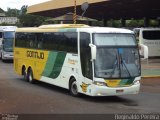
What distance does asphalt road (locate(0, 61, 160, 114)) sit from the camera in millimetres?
14641

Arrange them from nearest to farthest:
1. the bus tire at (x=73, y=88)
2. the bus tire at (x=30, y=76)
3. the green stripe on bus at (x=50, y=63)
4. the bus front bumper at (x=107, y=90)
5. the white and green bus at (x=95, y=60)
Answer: the bus front bumper at (x=107, y=90) → the white and green bus at (x=95, y=60) → the bus tire at (x=73, y=88) → the green stripe on bus at (x=50, y=63) → the bus tire at (x=30, y=76)

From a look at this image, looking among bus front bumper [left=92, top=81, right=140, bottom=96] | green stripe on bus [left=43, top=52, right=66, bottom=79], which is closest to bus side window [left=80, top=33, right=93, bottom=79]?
bus front bumper [left=92, top=81, right=140, bottom=96]

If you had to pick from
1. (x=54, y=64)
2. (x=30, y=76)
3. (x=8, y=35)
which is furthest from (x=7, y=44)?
(x=54, y=64)

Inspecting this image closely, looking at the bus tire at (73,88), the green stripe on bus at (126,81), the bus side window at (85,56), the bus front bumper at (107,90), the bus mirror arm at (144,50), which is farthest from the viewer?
the bus tire at (73,88)

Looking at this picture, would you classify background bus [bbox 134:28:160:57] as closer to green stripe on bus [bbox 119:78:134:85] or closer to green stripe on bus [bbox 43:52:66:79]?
green stripe on bus [bbox 43:52:66:79]

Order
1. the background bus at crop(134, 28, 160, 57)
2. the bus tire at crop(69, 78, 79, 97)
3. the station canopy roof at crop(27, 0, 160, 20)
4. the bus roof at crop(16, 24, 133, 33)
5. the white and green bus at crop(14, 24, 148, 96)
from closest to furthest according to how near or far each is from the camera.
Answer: the white and green bus at crop(14, 24, 148, 96) < the bus roof at crop(16, 24, 133, 33) < the bus tire at crop(69, 78, 79, 97) < the background bus at crop(134, 28, 160, 57) < the station canopy roof at crop(27, 0, 160, 20)

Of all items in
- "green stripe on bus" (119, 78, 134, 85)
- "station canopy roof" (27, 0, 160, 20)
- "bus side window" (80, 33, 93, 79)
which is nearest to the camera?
"green stripe on bus" (119, 78, 134, 85)

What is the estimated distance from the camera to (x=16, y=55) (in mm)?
25719

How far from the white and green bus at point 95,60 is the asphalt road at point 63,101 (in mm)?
463

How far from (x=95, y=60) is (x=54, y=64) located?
3859 millimetres

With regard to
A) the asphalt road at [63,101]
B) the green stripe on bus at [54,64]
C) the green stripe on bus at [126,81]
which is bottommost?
the asphalt road at [63,101]

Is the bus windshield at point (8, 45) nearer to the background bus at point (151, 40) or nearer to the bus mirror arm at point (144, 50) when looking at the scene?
the background bus at point (151, 40)

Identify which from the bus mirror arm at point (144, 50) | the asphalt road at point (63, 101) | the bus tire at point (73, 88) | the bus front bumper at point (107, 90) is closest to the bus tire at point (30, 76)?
the asphalt road at point (63, 101)

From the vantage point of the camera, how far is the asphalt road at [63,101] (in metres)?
14.6
